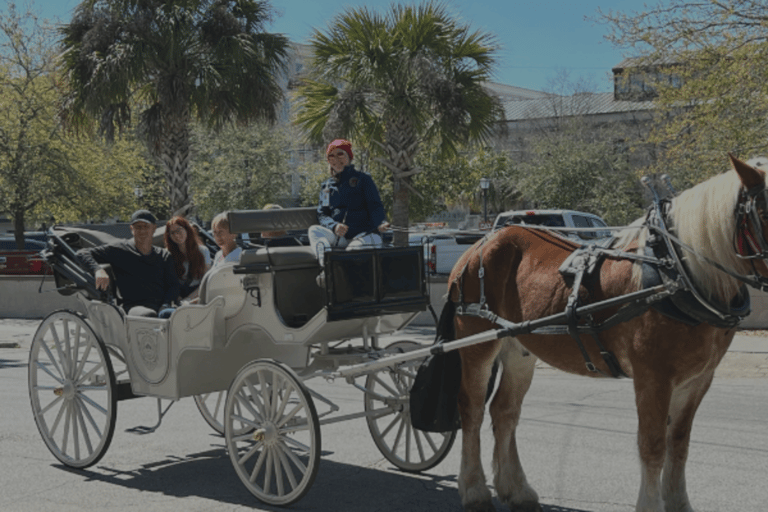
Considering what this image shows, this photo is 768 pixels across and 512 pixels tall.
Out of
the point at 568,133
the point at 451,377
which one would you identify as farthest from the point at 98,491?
the point at 568,133

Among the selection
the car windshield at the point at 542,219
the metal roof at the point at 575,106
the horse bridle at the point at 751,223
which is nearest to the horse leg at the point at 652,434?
the horse bridle at the point at 751,223

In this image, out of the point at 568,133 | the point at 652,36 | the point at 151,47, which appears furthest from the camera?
the point at 568,133

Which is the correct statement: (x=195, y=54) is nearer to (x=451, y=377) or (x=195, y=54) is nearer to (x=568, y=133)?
(x=451, y=377)

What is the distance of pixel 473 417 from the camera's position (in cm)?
503

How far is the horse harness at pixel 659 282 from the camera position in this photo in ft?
12.1

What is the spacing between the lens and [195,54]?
16.0 metres

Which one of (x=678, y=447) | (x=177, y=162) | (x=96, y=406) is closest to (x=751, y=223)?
(x=678, y=447)

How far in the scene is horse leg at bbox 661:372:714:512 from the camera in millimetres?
4211

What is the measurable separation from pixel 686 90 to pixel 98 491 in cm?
1272

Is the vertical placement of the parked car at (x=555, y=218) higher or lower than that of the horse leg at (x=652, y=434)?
higher

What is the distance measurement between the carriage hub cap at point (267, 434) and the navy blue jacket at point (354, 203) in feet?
5.03

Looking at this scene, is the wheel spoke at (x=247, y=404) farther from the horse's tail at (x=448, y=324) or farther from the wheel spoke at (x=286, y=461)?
the horse's tail at (x=448, y=324)

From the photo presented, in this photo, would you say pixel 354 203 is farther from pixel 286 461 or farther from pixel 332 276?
pixel 286 461

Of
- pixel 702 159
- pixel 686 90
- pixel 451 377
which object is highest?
pixel 686 90
